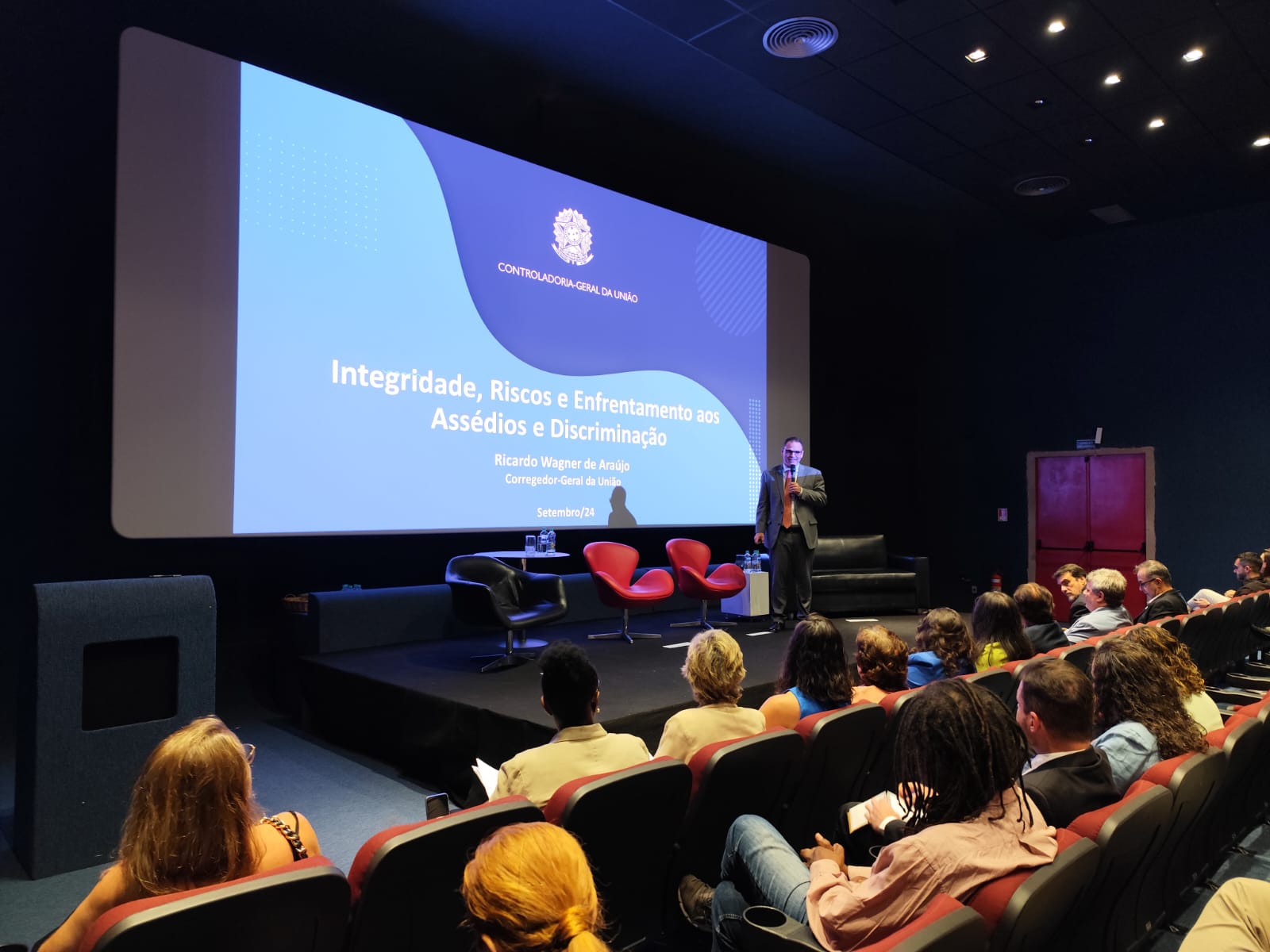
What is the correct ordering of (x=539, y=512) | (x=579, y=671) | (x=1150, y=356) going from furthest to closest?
(x=1150, y=356) → (x=539, y=512) → (x=579, y=671)

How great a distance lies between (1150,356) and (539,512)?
7.13m

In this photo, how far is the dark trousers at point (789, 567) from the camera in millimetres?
6297

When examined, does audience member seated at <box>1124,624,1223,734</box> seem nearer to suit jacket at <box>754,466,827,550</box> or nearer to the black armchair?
the black armchair

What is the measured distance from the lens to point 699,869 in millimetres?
1940

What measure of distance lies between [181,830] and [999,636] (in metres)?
3.06

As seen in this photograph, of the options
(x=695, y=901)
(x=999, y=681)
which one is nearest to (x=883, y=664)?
(x=999, y=681)

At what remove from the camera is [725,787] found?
1.87 metres

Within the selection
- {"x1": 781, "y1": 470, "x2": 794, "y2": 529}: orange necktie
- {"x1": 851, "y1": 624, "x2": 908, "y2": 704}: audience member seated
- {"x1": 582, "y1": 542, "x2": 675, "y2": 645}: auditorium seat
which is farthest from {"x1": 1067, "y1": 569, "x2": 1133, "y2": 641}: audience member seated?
{"x1": 582, "y1": 542, "x2": 675, "y2": 645}: auditorium seat

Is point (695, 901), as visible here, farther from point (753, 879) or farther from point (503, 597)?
point (503, 597)

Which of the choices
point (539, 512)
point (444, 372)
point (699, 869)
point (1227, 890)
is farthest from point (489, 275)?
point (1227, 890)

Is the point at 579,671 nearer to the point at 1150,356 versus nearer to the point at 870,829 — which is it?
the point at 870,829

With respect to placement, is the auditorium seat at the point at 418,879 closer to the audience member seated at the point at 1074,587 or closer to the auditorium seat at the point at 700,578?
the audience member seated at the point at 1074,587

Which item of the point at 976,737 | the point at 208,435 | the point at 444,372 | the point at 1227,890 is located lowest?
the point at 1227,890

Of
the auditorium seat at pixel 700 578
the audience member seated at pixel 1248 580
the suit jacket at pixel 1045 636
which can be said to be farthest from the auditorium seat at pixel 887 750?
the audience member seated at pixel 1248 580
